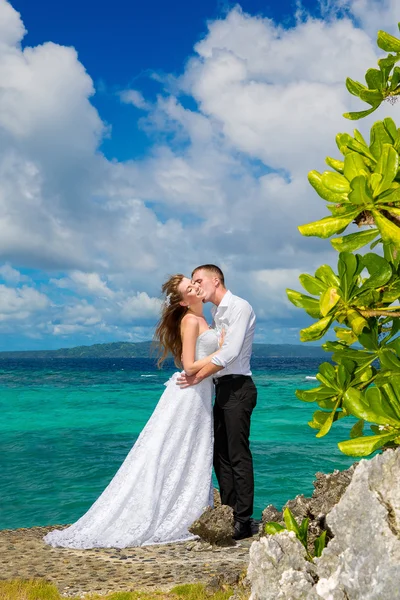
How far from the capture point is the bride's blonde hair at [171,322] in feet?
19.9

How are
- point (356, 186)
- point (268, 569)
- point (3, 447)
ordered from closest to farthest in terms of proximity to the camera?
point (356, 186), point (268, 569), point (3, 447)

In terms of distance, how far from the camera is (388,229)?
176 centimetres

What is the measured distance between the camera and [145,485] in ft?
19.5

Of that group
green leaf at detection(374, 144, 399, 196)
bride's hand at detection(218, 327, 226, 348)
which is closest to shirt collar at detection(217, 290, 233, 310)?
bride's hand at detection(218, 327, 226, 348)

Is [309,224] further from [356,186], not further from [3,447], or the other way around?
[3,447]

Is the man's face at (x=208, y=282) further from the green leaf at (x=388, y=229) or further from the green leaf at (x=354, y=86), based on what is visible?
the green leaf at (x=388, y=229)

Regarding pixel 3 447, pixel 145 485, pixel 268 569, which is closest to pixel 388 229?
pixel 268 569

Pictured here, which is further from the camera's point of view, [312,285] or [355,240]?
[312,285]

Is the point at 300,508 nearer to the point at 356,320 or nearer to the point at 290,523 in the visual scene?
the point at 290,523

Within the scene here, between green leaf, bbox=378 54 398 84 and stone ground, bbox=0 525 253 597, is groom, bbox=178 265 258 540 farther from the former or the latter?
green leaf, bbox=378 54 398 84

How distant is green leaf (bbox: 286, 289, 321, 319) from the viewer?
2.04 m

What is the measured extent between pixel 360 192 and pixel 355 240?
7.5 inches

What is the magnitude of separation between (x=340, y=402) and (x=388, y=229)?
0.76 metres

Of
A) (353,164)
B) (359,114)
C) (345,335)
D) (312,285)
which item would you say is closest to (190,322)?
(345,335)
